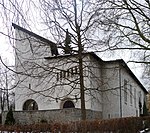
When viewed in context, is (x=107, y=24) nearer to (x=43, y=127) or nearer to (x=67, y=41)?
(x=67, y=41)

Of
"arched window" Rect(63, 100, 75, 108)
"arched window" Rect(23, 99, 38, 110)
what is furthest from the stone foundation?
"arched window" Rect(23, 99, 38, 110)

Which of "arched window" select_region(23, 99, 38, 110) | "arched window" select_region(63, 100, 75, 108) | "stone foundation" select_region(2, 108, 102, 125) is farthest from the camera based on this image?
"arched window" select_region(23, 99, 38, 110)

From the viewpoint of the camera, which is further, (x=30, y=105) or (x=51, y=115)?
(x=30, y=105)

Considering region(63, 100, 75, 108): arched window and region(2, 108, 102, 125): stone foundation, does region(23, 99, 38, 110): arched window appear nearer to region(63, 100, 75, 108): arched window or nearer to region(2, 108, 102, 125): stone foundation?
region(2, 108, 102, 125): stone foundation

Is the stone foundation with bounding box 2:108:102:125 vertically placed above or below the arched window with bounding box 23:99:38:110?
below

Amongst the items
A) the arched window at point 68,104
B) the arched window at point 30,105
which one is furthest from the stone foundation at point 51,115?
the arched window at point 30,105

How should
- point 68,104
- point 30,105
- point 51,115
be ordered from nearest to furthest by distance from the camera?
1. point 51,115
2. point 68,104
3. point 30,105

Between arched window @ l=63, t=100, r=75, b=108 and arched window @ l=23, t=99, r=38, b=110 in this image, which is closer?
arched window @ l=63, t=100, r=75, b=108

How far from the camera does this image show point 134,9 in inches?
764

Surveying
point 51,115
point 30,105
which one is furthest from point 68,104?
point 30,105

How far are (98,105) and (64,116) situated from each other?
923 centimetres

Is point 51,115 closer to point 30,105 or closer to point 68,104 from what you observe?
point 68,104

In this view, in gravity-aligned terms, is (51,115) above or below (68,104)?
below

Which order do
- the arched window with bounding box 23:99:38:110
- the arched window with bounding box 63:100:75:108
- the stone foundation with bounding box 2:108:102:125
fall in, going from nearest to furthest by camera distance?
the stone foundation with bounding box 2:108:102:125
the arched window with bounding box 63:100:75:108
the arched window with bounding box 23:99:38:110
